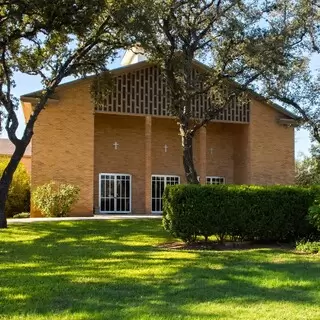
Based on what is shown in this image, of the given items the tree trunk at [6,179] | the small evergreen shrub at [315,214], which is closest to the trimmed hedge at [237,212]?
the small evergreen shrub at [315,214]

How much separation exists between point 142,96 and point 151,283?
65.6ft

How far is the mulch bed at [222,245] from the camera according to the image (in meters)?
12.4

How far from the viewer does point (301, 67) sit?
1983 centimetres

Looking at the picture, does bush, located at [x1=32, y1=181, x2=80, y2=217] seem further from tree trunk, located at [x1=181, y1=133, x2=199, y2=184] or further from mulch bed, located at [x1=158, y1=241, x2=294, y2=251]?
mulch bed, located at [x1=158, y1=241, x2=294, y2=251]

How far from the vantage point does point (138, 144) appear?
2858 centimetres

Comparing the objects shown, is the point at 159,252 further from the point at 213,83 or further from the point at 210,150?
the point at 210,150

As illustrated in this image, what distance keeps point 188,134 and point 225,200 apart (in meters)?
6.23

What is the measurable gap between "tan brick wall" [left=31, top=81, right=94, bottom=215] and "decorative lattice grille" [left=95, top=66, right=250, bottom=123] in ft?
Result: 3.69

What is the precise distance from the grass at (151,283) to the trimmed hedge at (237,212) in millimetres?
1093

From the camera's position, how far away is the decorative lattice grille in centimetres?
2606

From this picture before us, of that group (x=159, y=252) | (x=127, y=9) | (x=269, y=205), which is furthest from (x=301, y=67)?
(x=159, y=252)

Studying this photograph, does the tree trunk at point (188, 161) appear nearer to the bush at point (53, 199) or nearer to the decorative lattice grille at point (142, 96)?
the decorative lattice grille at point (142, 96)

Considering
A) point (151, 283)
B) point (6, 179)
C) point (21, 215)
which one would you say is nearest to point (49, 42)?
point (6, 179)

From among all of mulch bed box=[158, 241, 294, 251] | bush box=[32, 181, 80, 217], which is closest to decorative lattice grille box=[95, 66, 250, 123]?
bush box=[32, 181, 80, 217]
